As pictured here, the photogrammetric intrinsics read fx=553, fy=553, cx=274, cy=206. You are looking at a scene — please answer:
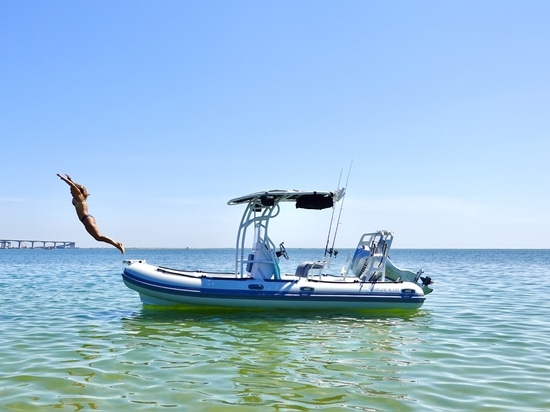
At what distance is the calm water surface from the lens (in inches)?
216

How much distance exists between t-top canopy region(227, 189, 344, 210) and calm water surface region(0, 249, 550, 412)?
2288 mm

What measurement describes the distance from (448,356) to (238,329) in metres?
3.70

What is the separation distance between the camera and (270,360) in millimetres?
7250

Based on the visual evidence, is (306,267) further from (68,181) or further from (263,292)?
(68,181)

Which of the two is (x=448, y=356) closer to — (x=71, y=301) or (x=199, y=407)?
(x=199, y=407)

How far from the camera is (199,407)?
5207 mm

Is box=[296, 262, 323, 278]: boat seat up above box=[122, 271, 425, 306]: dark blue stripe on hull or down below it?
above

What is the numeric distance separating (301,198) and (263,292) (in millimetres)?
2097

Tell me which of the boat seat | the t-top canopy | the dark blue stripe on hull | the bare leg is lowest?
the dark blue stripe on hull

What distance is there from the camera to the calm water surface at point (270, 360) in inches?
216

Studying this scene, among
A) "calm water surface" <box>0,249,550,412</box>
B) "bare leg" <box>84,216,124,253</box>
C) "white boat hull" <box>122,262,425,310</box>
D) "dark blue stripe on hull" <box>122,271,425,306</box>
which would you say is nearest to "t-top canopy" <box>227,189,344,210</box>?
"white boat hull" <box>122,262,425,310</box>

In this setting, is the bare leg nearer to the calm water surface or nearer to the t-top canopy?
the calm water surface

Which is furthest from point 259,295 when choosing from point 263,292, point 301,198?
point 301,198

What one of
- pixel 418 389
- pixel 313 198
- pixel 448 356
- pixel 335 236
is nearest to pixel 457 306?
pixel 335 236
